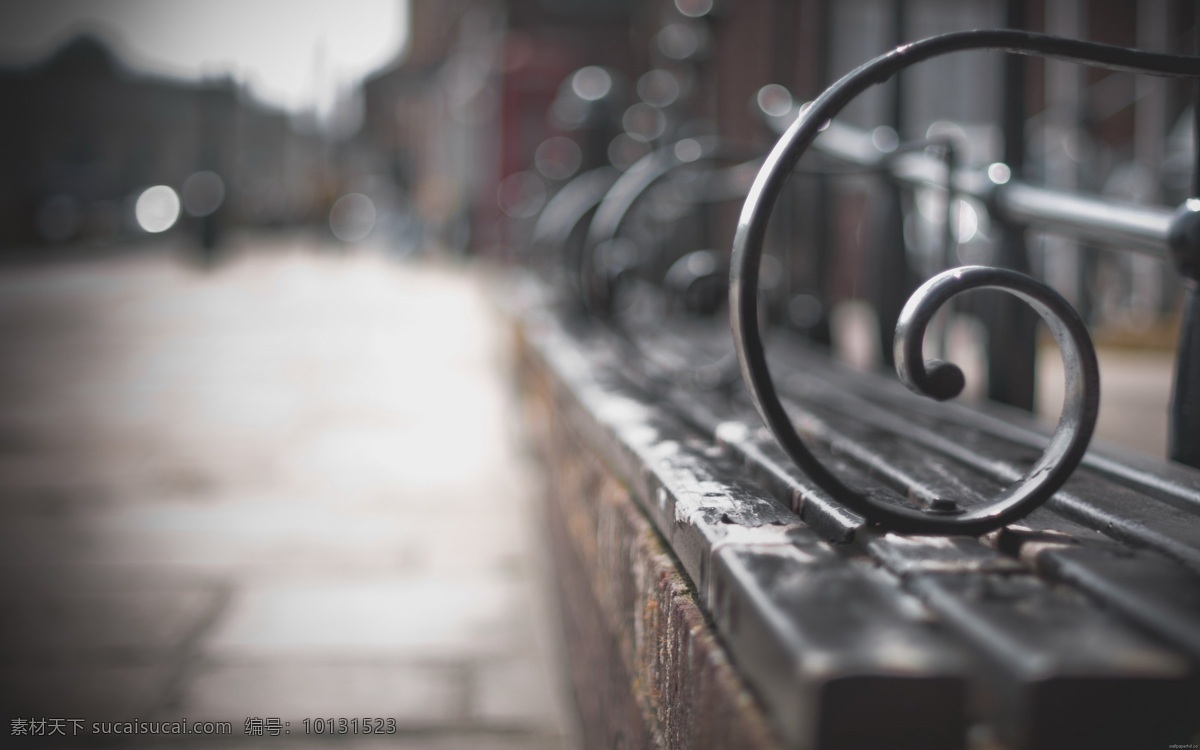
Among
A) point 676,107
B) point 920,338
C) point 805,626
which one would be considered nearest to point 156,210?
point 676,107

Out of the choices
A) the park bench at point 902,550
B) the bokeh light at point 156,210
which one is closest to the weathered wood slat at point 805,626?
the park bench at point 902,550

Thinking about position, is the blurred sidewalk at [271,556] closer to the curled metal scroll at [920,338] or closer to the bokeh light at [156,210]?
the curled metal scroll at [920,338]

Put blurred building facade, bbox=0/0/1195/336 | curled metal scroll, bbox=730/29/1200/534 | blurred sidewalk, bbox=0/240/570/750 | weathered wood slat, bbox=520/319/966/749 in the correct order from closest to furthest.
Answer: 1. weathered wood slat, bbox=520/319/966/749
2. curled metal scroll, bbox=730/29/1200/534
3. blurred sidewalk, bbox=0/240/570/750
4. blurred building facade, bbox=0/0/1195/336

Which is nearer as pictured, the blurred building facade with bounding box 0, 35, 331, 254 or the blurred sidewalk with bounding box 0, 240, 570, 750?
the blurred sidewalk with bounding box 0, 240, 570, 750

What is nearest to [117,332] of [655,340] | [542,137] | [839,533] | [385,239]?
[655,340]

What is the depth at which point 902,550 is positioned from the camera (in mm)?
831

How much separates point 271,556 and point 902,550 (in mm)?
1977

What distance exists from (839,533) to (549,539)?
1.55 m

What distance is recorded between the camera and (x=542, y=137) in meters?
15.0

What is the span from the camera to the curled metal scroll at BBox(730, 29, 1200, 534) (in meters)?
0.85

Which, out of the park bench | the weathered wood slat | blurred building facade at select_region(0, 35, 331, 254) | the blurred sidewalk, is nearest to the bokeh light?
blurred building facade at select_region(0, 35, 331, 254)

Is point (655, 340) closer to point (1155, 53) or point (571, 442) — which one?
point (571, 442)

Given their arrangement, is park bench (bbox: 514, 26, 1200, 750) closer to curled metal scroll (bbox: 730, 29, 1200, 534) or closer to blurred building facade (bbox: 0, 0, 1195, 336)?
curled metal scroll (bbox: 730, 29, 1200, 534)

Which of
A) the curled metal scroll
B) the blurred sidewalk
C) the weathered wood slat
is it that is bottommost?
the blurred sidewalk
